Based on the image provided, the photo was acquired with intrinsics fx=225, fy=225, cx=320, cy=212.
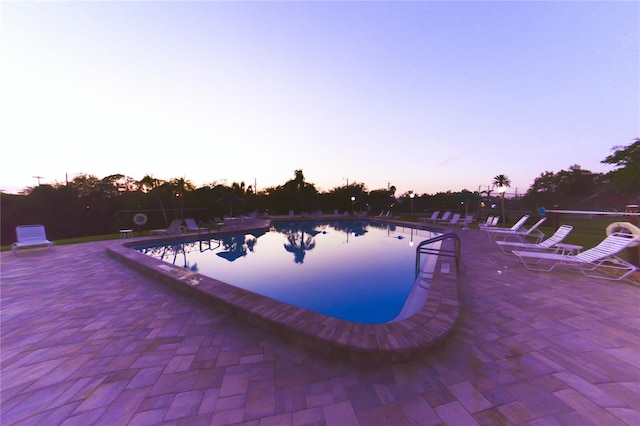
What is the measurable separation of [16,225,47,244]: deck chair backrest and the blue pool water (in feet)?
11.0

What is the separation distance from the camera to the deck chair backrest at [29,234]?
298 inches

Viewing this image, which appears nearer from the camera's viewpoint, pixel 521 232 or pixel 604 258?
pixel 604 258

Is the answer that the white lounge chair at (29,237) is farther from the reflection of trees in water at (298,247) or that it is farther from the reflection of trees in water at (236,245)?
the reflection of trees in water at (298,247)

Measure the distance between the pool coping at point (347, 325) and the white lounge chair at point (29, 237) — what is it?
787 centimetres

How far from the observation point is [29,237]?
7.82 m

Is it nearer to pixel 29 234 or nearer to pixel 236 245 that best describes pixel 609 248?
pixel 236 245

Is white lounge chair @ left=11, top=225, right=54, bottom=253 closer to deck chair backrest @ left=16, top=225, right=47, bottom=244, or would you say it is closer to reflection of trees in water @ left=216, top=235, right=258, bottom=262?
deck chair backrest @ left=16, top=225, right=47, bottom=244

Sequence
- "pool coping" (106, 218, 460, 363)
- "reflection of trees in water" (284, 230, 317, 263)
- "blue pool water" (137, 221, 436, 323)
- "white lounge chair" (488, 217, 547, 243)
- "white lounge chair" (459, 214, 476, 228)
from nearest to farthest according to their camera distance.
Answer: "pool coping" (106, 218, 460, 363), "blue pool water" (137, 221, 436, 323), "white lounge chair" (488, 217, 547, 243), "reflection of trees in water" (284, 230, 317, 263), "white lounge chair" (459, 214, 476, 228)

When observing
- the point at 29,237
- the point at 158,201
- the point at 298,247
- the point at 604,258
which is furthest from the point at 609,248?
the point at 158,201

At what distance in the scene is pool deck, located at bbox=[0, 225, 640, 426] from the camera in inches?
63.9

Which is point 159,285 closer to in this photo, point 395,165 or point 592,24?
point 592,24

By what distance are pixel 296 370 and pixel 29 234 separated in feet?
38.0

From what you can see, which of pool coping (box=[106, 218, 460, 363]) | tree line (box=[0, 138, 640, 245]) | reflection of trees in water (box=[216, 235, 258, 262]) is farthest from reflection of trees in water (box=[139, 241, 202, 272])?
pool coping (box=[106, 218, 460, 363])

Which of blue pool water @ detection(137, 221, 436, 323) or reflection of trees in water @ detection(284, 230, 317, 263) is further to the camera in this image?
reflection of trees in water @ detection(284, 230, 317, 263)
